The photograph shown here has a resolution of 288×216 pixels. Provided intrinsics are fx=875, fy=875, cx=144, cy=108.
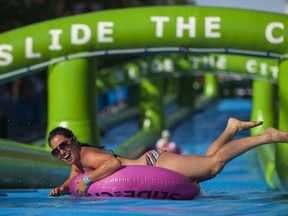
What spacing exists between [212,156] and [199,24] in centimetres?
256

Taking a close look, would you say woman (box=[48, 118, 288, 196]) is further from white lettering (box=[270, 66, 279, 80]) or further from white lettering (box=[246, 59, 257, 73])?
white lettering (box=[246, 59, 257, 73])

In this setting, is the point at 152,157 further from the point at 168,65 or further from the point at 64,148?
the point at 168,65

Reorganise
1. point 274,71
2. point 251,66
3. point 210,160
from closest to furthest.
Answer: point 210,160 < point 274,71 < point 251,66

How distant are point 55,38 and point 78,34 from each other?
0.29 meters

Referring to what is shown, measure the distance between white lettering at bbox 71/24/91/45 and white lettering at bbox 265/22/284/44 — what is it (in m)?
2.15

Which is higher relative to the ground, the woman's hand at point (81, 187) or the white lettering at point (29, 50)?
the white lettering at point (29, 50)

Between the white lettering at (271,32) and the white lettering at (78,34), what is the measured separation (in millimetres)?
2151

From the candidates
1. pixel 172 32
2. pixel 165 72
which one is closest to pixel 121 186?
pixel 172 32

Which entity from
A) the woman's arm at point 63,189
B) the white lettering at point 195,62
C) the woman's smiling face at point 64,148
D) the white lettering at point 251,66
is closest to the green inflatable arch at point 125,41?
the woman's arm at point 63,189

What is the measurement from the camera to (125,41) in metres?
10.6

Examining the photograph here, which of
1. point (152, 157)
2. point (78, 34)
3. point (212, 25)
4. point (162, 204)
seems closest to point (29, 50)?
point (78, 34)

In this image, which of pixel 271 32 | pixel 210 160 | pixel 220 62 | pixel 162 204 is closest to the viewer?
pixel 162 204

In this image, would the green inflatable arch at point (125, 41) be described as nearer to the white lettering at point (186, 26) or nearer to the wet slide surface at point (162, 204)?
the white lettering at point (186, 26)

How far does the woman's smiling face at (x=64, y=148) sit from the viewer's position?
807 centimetres
